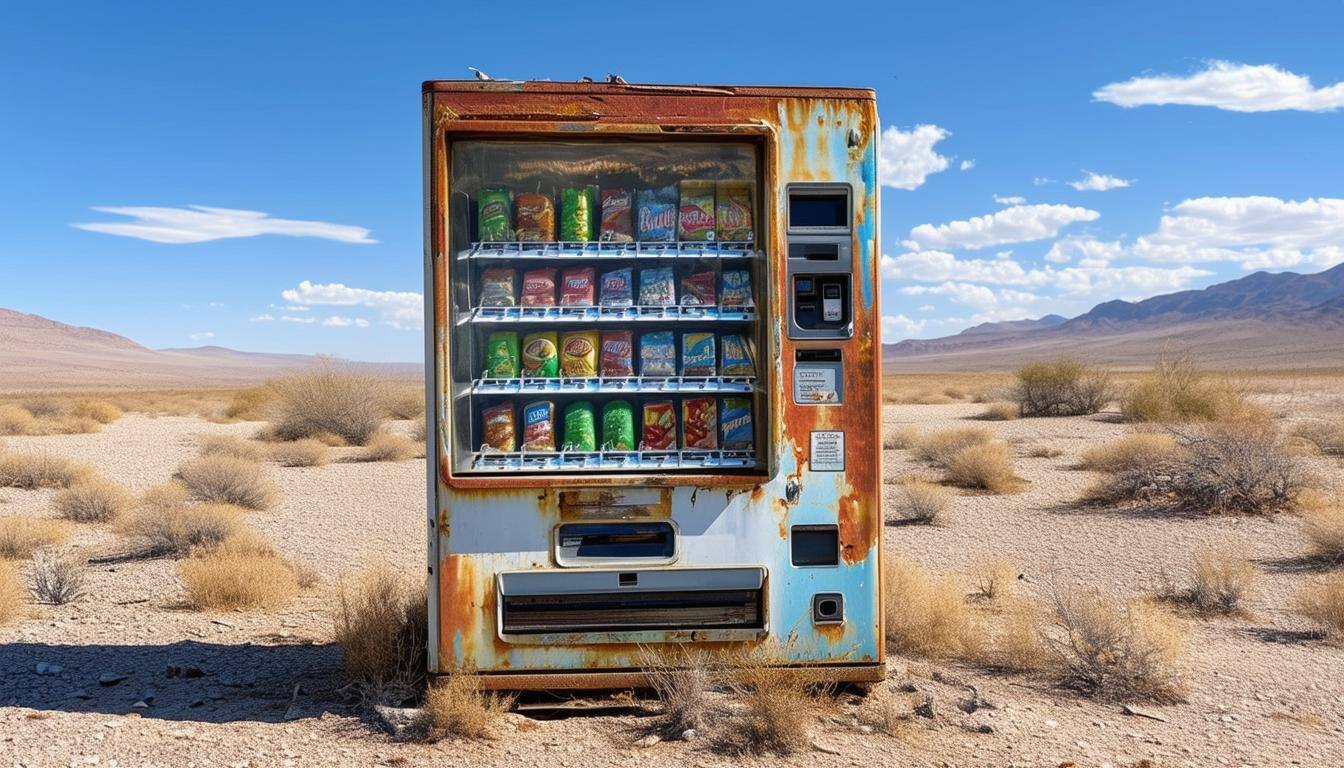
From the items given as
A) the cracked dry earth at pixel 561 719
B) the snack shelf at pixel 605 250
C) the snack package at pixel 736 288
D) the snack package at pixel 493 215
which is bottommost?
the cracked dry earth at pixel 561 719

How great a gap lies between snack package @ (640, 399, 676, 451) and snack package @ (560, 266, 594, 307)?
0.60 metres

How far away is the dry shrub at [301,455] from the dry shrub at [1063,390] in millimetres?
16636

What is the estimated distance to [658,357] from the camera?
16.0ft

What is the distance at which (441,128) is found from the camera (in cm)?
430

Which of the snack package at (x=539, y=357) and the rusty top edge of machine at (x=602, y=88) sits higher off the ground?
the rusty top edge of machine at (x=602, y=88)

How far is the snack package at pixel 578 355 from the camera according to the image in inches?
192

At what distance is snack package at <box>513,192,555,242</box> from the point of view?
15.7 ft

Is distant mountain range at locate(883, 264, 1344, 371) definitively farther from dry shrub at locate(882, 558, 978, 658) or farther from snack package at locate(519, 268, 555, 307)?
snack package at locate(519, 268, 555, 307)

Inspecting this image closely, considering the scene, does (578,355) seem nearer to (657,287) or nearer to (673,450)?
(657,287)

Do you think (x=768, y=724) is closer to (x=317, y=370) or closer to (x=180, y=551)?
(x=180, y=551)

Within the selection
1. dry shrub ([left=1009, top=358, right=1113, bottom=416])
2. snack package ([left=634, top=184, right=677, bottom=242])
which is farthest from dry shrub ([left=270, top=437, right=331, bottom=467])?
dry shrub ([left=1009, top=358, right=1113, bottom=416])

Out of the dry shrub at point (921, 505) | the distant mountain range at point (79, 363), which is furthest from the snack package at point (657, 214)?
the distant mountain range at point (79, 363)

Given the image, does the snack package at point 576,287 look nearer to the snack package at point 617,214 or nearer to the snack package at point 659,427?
the snack package at point 617,214

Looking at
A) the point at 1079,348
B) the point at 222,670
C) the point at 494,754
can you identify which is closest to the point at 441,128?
the point at 494,754
